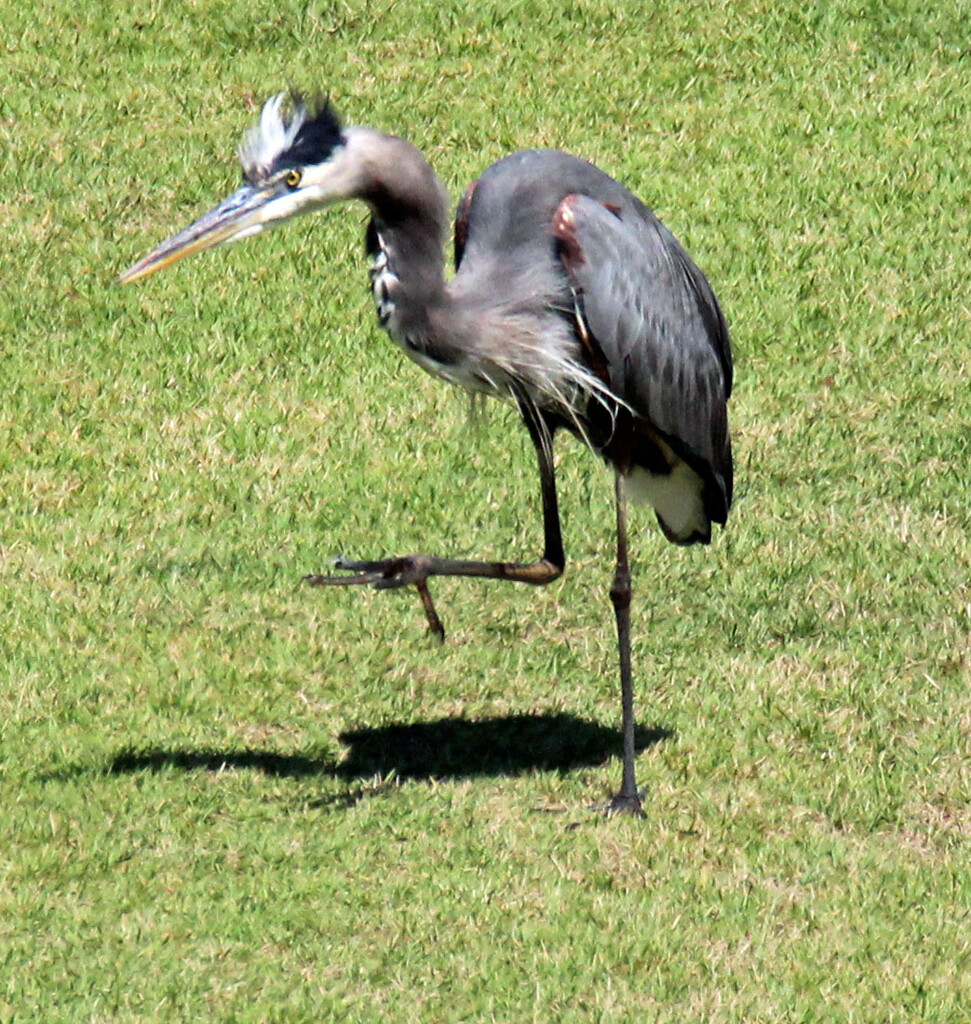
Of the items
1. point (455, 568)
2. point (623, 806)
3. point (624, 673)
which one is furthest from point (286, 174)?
point (623, 806)

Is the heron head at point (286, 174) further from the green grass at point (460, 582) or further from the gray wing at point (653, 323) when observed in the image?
the green grass at point (460, 582)

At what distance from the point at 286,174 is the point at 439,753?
6.58 feet

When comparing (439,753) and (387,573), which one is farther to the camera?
(439,753)

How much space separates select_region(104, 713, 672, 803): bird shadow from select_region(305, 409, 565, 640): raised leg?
1.25 ft

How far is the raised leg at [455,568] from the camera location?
571cm

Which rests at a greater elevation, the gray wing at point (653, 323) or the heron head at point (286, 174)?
the heron head at point (286, 174)

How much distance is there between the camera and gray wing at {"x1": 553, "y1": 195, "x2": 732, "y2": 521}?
5910 mm

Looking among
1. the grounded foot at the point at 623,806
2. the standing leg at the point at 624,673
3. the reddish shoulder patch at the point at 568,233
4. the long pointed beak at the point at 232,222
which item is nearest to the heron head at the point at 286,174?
the long pointed beak at the point at 232,222

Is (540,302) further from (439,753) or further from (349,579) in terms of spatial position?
(439,753)

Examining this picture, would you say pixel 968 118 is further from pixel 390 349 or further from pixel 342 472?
pixel 342 472

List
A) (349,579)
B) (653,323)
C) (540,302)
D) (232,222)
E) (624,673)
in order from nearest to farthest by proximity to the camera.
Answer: (232,222), (349,579), (540,302), (624,673), (653,323)

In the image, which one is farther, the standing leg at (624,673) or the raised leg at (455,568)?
the standing leg at (624,673)

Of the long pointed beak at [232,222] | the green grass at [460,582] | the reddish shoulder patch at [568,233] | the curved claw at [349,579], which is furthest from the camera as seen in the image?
the reddish shoulder patch at [568,233]

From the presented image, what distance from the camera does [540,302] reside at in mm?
5875
